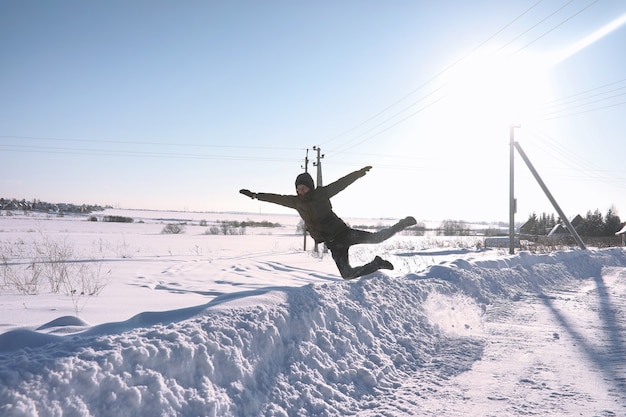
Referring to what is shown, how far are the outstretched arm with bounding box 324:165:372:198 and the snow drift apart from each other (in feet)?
4.24

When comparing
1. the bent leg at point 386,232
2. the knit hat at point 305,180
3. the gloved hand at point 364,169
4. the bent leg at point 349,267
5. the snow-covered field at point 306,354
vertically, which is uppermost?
the gloved hand at point 364,169

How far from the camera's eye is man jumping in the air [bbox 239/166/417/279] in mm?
4938

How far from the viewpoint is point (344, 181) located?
521cm

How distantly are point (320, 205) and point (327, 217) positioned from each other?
8.5 inches

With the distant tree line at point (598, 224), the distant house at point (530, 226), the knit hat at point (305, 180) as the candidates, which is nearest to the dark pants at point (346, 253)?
the knit hat at point (305, 180)

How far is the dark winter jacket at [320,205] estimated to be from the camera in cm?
498

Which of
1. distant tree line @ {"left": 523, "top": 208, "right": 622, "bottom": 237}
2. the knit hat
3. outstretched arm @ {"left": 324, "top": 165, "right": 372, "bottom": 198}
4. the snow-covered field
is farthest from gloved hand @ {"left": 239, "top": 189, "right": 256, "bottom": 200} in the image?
distant tree line @ {"left": 523, "top": 208, "right": 622, "bottom": 237}

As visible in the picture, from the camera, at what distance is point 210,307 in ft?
11.2

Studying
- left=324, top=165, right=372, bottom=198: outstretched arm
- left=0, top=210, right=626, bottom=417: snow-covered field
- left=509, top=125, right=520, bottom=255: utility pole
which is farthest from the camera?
left=509, top=125, right=520, bottom=255: utility pole

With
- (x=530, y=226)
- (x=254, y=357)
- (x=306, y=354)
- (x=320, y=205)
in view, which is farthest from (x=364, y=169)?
(x=530, y=226)

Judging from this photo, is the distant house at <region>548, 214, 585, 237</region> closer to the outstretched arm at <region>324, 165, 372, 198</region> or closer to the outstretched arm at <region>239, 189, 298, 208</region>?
the outstretched arm at <region>324, 165, 372, 198</region>

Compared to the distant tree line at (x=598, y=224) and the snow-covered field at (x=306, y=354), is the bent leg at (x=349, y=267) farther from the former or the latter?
the distant tree line at (x=598, y=224)

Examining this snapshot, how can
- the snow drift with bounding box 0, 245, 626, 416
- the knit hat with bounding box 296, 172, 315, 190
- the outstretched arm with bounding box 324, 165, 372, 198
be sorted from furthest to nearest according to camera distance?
1. the outstretched arm with bounding box 324, 165, 372, 198
2. the knit hat with bounding box 296, 172, 315, 190
3. the snow drift with bounding box 0, 245, 626, 416

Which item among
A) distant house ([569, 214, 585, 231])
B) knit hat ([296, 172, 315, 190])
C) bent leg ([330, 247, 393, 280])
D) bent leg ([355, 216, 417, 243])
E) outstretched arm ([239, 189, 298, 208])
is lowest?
bent leg ([330, 247, 393, 280])
